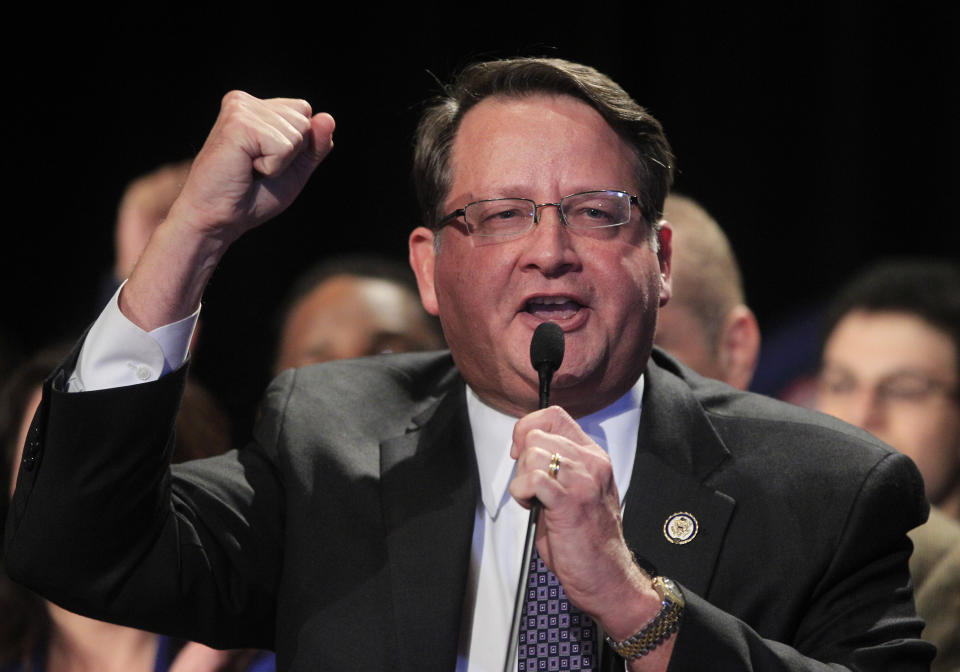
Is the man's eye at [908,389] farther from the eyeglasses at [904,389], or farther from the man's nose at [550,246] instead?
the man's nose at [550,246]

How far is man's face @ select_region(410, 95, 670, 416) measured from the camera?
1767mm

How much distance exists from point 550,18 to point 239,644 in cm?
203

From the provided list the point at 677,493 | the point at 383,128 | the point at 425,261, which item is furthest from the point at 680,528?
the point at 383,128

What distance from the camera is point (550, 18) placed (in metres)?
3.25

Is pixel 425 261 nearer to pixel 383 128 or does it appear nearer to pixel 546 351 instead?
pixel 546 351

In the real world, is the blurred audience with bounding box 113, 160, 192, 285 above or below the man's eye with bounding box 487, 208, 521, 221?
below

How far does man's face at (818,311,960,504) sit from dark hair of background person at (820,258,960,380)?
0.07 ft

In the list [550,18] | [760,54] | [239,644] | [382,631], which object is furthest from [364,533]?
[760,54]

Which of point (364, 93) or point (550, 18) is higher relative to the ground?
point (550, 18)

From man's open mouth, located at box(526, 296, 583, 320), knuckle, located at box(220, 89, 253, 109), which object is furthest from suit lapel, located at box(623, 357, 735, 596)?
knuckle, located at box(220, 89, 253, 109)

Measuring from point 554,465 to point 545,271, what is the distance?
0.49 metres

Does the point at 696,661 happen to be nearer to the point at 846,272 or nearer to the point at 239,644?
the point at 239,644

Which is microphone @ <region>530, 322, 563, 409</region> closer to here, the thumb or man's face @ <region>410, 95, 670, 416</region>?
man's face @ <region>410, 95, 670, 416</region>

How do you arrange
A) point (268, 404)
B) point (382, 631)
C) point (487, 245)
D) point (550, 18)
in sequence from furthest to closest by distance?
point (550, 18), point (268, 404), point (487, 245), point (382, 631)
